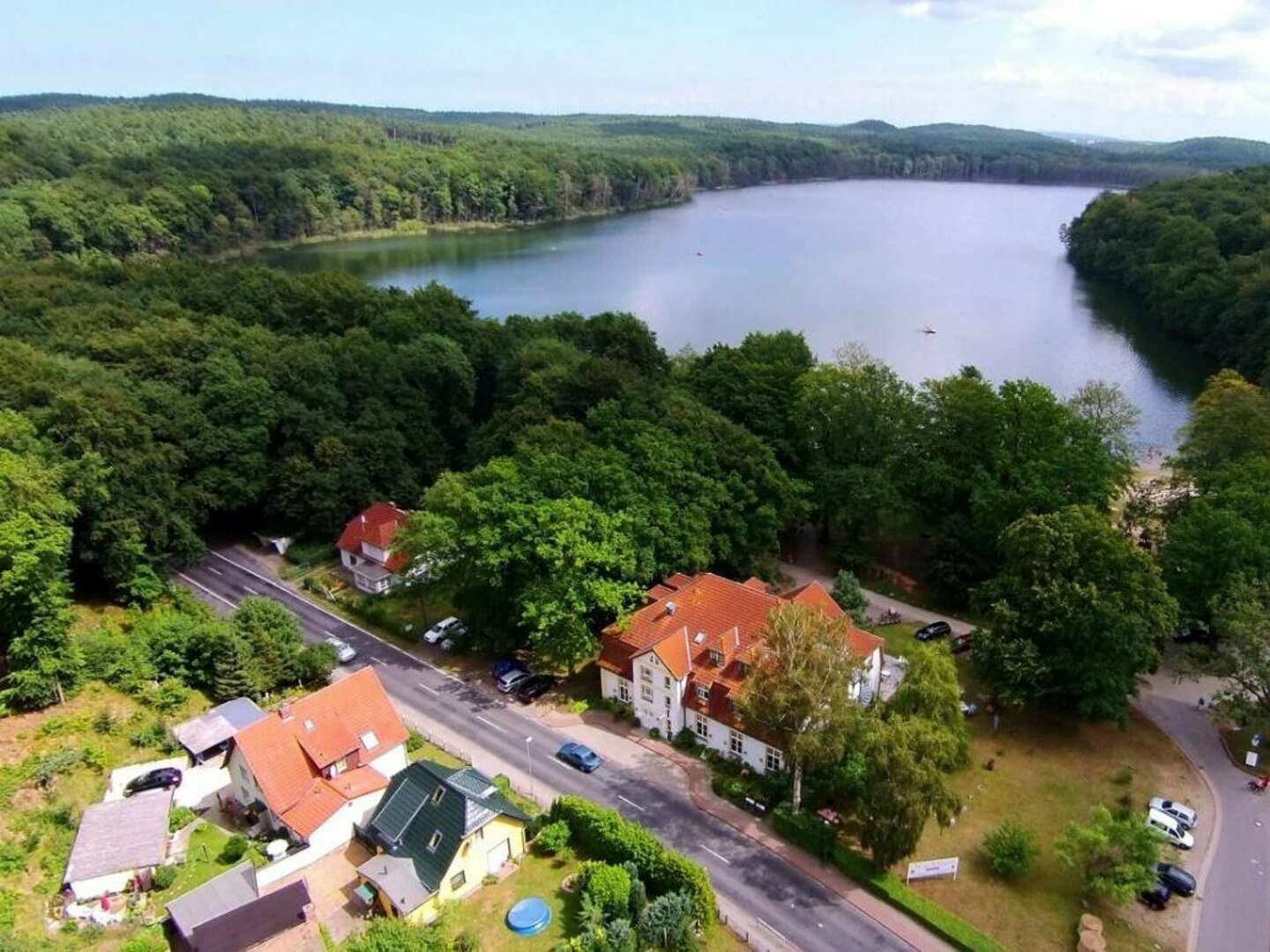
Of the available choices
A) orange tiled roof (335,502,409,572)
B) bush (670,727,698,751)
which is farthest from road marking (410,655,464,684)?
bush (670,727,698,751)

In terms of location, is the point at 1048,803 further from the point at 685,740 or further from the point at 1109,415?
the point at 1109,415

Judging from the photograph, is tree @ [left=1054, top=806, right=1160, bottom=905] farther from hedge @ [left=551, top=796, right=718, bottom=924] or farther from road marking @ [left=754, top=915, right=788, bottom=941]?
hedge @ [left=551, top=796, right=718, bottom=924]

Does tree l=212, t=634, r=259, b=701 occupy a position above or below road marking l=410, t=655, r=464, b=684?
above

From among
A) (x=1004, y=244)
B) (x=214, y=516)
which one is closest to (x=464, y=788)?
(x=214, y=516)

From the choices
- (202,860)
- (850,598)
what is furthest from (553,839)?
(850,598)

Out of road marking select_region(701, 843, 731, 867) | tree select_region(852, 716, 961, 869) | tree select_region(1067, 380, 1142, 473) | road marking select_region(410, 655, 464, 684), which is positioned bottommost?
road marking select_region(410, 655, 464, 684)

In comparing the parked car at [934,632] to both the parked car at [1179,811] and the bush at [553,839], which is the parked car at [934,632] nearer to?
the parked car at [1179,811]
